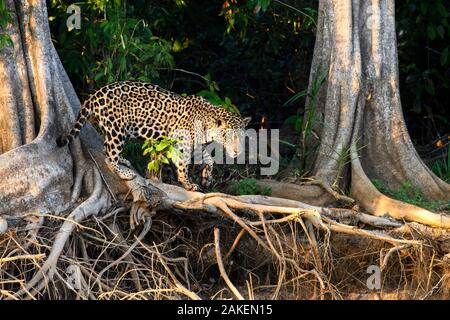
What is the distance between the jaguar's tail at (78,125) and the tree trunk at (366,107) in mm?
2099

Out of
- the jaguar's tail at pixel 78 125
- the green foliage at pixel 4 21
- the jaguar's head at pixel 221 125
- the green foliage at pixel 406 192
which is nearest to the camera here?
the green foliage at pixel 4 21

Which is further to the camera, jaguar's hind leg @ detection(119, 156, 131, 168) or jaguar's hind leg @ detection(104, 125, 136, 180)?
jaguar's hind leg @ detection(119, 156, 131, 168)

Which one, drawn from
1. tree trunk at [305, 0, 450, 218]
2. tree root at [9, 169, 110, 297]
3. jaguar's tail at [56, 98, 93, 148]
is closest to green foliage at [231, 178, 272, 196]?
tree trunk at [305, 0, 450, 218]

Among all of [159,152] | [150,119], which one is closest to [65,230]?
[159,152]

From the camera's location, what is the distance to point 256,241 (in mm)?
9750

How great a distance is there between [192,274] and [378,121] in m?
2.31

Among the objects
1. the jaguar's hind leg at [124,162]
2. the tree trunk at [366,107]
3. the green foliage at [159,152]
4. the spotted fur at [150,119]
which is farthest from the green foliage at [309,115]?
the jaguar's hind leg at [124,162]

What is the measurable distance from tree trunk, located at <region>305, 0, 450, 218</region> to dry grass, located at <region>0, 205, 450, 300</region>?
995 millimetres

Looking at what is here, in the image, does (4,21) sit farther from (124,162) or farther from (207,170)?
(207,170)

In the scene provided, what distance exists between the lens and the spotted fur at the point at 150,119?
9.81m

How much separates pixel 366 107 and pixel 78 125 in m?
2.69

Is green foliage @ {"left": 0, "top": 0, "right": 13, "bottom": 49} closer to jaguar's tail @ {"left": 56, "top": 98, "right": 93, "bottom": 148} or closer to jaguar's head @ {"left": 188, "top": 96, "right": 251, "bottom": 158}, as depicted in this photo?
jaguar's tail @ {"left": 56, "top": 98, "right": 93, "bottom": 148}

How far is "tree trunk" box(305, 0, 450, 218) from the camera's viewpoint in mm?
10445

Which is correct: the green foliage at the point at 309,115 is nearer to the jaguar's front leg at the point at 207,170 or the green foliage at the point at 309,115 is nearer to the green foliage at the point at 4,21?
the jaguar's front leg at the point at 207,170
